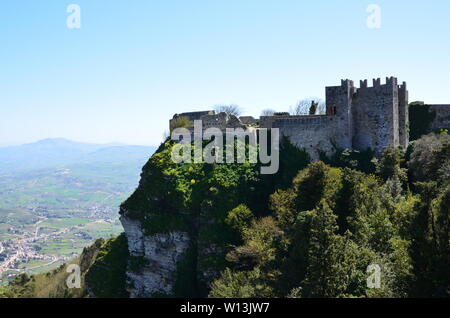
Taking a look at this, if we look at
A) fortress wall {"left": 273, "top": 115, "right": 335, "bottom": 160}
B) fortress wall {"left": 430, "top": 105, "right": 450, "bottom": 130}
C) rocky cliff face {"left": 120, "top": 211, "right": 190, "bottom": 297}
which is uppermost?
fortress wall {"left": 430, "top": 105, "right": 450, "bottom": 130}

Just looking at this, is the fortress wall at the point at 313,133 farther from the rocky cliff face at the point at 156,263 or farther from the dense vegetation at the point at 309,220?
the rocky cliff face at the point at 156,263

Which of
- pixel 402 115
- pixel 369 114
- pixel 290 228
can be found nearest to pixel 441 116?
pixel 402 115

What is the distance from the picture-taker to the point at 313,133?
45031mm

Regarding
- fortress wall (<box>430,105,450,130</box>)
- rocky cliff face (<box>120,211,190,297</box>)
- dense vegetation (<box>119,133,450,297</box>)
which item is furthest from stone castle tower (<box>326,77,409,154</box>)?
rocky cliff face (<box>120,211,190,297</box>)

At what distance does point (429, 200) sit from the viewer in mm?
21844

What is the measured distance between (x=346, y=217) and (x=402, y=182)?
1334cm

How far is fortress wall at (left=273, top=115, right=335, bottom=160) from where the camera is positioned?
44.9 metres

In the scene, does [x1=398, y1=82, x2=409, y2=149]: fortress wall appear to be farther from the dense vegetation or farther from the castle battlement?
the dense vegetation

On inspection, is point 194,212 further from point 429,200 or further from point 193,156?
point 429,200

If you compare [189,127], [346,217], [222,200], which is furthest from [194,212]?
[346,217]

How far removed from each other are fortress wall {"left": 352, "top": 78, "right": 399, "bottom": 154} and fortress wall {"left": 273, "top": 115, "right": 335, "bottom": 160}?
9.22ft

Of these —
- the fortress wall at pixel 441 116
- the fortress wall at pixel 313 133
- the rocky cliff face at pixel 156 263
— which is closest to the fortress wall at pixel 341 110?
the fortress wall at pixel 313 133

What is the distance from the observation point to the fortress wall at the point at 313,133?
44875mm

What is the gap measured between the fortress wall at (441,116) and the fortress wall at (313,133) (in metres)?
13.1
